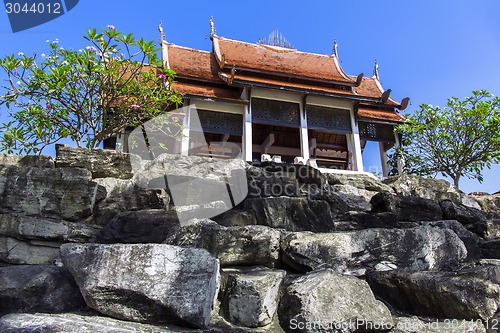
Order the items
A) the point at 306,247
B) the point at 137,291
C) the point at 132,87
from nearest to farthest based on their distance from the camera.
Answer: the point at 137,291, the point at 306,247, the point at 132,87

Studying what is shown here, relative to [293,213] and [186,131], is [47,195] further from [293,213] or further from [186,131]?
[186,131]

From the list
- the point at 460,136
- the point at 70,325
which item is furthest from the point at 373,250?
the point at 460,136

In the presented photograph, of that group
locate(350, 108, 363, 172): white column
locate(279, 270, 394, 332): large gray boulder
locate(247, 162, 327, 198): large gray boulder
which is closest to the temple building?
locate(350, 108, 363, 172): white column

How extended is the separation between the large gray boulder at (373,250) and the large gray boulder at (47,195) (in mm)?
1925

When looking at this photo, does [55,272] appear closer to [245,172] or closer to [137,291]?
[137,291]

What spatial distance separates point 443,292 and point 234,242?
1.46 metres

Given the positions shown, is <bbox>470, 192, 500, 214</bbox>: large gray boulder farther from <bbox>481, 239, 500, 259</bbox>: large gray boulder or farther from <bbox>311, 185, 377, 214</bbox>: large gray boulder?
<bbox>311, 185, 377, 214</bbox>: large gray boulder

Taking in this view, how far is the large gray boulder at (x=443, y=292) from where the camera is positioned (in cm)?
257

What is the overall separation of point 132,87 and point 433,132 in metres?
10.2

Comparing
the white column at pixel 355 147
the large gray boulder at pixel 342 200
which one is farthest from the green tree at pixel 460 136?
the large gray boulder at pixel 342 200

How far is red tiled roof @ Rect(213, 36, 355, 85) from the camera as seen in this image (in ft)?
59.0

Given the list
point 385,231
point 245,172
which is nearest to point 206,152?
point 245,172

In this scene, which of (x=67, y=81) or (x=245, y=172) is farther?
(x=67, y=81)

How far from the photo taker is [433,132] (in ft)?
44.7
